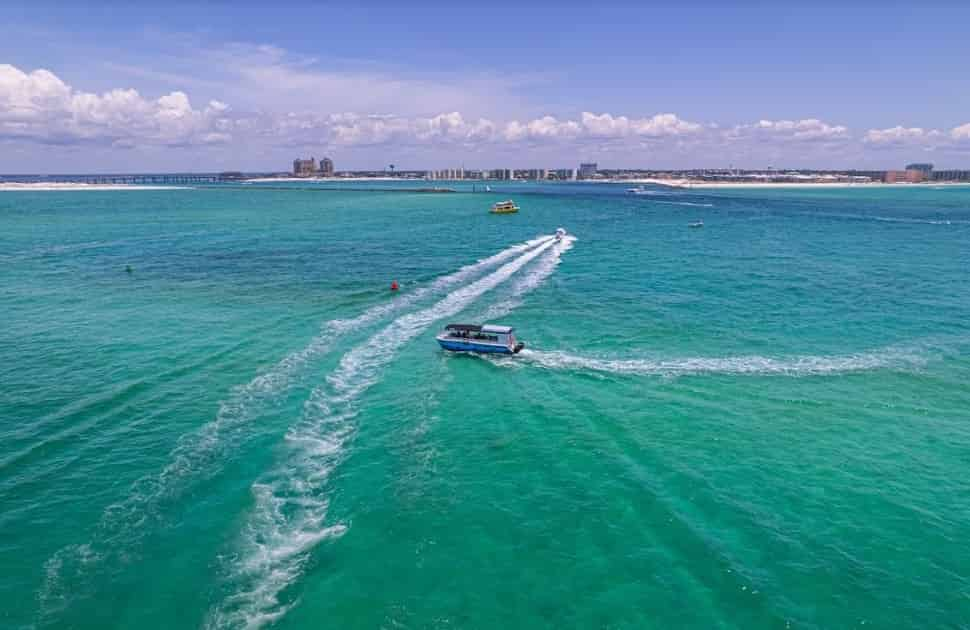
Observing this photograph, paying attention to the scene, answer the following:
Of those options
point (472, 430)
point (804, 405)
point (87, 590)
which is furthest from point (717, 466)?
point (87, 590)

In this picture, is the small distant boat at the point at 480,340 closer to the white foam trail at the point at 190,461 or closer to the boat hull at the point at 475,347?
the boat hull at the point at 475,347

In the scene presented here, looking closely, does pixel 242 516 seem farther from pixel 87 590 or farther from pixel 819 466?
pixel 819 466

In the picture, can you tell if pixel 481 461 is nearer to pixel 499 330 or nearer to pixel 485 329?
pixel 499 330

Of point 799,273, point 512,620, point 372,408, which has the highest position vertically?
point 799,273

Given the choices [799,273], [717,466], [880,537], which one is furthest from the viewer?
[799,273]

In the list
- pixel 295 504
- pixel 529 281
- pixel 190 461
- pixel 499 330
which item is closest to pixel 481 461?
pixel 295 504

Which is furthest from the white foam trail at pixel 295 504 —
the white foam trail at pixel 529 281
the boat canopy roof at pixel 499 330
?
the white foam trail at pixel 529 281

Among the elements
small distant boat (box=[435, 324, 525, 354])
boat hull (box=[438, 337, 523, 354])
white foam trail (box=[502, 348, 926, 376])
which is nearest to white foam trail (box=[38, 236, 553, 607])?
boat hull (box=[438, 337, 523, 354])
